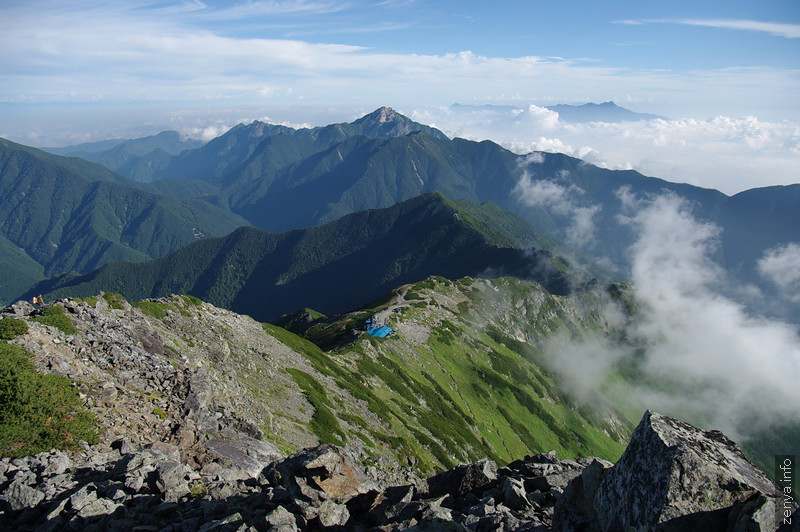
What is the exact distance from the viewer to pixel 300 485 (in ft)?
67.0

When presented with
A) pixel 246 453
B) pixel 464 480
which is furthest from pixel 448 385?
pixel 464 480

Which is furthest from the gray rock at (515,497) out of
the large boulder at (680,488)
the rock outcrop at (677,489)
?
the large boulder at (680,488)

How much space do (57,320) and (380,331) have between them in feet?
295

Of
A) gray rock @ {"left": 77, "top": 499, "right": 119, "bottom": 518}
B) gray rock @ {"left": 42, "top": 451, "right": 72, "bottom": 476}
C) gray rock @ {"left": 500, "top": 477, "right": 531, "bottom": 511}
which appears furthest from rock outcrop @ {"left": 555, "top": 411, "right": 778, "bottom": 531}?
gray rock @ {"left": 42, "top": 451, "right": 72, "bottom": 476}

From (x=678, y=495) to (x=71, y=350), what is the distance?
40.0 meters

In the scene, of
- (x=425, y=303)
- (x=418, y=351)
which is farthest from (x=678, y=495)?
(x=425, y=303)

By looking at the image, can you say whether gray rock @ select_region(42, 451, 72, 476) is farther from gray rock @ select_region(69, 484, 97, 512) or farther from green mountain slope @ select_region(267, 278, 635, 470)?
green mountain slope @ select_region(267, 278, 635, 470)

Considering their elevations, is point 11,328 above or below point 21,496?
above

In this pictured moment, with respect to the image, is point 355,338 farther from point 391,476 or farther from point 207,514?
point 207,514

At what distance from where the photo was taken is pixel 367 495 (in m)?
20.9

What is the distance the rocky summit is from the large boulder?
39mm

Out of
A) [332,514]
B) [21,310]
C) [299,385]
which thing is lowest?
[299,385]

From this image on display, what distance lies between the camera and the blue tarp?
396ft

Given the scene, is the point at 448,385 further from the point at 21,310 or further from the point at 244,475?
the point at 244,475
